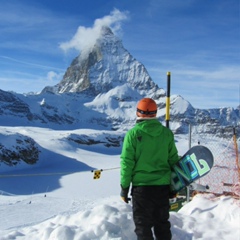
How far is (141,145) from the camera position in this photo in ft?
14.5

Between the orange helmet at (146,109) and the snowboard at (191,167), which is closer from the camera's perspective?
the orange helmet at (146,109)

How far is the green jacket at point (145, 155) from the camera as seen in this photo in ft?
14.4

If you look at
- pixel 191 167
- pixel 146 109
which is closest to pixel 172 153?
pixel 191 167

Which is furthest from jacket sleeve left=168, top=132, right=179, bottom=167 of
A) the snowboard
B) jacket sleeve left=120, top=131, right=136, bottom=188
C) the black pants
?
jacket sleeve left=120, top=131, right=136, bottom=188

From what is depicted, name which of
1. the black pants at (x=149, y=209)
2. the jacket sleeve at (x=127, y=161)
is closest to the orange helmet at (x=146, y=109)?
the jacket sleeve at (x=127, y=161)

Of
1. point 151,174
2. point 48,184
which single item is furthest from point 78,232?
point 48,184

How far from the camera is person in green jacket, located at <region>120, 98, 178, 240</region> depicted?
442 centimetres

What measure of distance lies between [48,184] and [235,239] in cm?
3128

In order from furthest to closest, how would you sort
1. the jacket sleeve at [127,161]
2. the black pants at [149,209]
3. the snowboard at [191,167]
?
1. the snowboard at [191,167]
2. the black pants at [149,209]
3. the jacket sleeve at [127,161]

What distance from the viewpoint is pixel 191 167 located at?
15.6 ft

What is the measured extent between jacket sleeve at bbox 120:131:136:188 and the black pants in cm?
24

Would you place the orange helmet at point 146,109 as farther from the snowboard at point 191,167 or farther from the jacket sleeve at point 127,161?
the snowboard at point 191,167

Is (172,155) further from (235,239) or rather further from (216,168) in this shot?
(216,168)

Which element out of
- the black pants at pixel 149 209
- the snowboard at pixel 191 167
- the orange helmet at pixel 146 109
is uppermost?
the orange helmet at pixel 146 109
